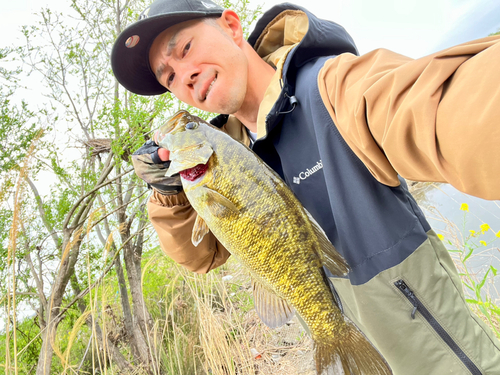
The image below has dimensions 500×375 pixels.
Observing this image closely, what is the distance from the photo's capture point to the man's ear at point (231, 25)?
175 centimetres

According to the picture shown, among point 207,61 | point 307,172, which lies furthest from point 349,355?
point 207,61

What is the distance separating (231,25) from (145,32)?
533 millimetres

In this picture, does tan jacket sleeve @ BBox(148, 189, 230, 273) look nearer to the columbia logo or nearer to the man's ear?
the columbia logo

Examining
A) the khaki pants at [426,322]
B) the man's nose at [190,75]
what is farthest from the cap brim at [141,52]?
the khaki pants at [426,322]

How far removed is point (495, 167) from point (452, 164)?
80mm

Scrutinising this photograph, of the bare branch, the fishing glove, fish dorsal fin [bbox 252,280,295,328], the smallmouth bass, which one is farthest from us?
the bare branch

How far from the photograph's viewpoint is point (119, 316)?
15.0ft

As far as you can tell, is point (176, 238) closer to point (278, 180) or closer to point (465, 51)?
point (278, 180)

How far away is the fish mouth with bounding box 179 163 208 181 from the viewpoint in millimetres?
1448

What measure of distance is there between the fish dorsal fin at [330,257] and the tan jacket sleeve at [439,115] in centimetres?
48

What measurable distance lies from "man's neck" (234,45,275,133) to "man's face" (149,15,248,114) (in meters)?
0.08

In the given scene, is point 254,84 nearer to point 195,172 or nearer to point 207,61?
point 207,61

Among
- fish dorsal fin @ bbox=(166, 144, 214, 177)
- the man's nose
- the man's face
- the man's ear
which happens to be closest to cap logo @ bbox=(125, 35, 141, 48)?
the man's face

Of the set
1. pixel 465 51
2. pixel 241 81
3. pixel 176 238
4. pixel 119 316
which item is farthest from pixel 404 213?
pixel 119 316
